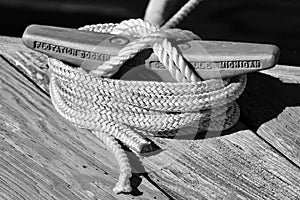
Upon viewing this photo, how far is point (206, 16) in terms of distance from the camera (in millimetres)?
3857

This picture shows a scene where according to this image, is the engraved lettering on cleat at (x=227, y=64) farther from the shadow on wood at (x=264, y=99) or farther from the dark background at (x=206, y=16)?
the dark background at (x=206, y=16)

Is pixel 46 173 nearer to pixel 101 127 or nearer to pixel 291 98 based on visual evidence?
pixel 101 127

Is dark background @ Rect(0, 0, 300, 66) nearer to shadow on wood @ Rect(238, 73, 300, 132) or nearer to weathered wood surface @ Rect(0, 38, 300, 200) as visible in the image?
shadow on wood @ Rect(238, 73, 300, 132)

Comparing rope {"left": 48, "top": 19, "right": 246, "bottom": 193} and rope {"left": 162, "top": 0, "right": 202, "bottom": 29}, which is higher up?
rope {"left": 162, "top": 0, "right": 202, "bottom": 29}

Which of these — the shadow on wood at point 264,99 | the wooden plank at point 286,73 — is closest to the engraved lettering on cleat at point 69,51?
the shadow on wood at point 264,99

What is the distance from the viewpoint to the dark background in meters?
3.70

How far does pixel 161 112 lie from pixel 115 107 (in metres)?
0.11

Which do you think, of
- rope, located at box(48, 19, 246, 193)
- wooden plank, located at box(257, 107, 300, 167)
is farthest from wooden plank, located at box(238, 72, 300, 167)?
rope, located at box(48, 19, 246, 193)

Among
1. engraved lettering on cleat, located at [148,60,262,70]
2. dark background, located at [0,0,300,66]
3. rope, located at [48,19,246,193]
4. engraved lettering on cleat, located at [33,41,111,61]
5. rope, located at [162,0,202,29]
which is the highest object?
engraved lettering on cleat, located at [33,41,111,61]

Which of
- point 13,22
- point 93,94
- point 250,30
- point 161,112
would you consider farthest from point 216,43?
point 13,22

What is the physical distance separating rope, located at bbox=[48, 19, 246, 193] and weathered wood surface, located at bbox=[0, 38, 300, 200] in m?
0.04

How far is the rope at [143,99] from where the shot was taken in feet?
4.93

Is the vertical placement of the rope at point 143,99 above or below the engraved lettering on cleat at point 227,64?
below

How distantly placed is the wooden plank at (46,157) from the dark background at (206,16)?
2.10 metres
